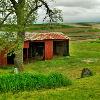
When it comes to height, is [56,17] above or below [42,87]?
above

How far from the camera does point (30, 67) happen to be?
3728 centimetres

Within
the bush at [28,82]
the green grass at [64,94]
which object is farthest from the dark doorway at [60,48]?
the green grass at [64,94]

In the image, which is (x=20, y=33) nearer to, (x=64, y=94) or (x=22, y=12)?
(x=22, y=12)

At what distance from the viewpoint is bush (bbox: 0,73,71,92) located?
1948 centimetres

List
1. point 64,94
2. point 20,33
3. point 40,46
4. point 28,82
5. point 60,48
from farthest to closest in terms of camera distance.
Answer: point 60,48
point 40,46
point 20,33
point 28,82
point 64,94

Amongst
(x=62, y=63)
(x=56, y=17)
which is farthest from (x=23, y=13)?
(x=62, y=63)

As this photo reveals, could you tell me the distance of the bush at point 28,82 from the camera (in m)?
19.5

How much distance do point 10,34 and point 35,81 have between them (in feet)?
17.5

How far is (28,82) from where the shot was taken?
65.7 ft

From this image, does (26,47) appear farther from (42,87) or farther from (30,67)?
(42,87)

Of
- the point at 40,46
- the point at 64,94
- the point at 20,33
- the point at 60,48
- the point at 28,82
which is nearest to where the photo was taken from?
the point at 64,94

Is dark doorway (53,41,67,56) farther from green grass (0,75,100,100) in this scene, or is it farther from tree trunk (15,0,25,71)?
green grass (0,75,100,100)

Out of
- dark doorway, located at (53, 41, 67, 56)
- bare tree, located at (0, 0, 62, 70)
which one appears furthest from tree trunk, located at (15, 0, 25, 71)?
dark doorway, located at (53, 41, 67, 56)

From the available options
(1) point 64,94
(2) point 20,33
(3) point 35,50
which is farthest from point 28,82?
(3) point 35,50
